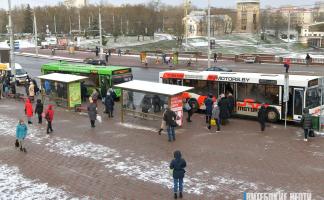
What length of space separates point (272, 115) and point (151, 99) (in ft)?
18.4

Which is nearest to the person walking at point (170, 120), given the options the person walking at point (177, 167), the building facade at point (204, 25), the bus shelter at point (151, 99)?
the bus shelter at point (151, 99)

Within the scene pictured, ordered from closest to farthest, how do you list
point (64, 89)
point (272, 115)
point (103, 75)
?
point (272, 115)
point (64, 89)
point (103, 75)

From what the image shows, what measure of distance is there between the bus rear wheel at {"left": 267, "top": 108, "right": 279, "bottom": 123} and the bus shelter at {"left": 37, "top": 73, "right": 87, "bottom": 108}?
10.5 meters

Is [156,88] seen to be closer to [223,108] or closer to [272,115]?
[223,108]

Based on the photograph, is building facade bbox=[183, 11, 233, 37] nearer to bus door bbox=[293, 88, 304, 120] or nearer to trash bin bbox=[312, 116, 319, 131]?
bus door bbox=[293, 88, 304, 120]

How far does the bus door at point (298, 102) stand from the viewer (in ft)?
65.1

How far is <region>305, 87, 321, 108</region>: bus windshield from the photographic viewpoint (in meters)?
19.9

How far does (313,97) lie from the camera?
2019 centimetres

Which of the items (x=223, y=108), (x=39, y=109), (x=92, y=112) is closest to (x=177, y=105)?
(x=223, y=108)

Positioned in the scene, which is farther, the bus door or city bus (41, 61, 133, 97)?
city bus (41, 61, 133, 97)

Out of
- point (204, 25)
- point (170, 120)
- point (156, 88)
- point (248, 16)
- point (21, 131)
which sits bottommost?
point (21, 131)

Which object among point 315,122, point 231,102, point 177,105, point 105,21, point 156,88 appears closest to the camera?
point 315,122

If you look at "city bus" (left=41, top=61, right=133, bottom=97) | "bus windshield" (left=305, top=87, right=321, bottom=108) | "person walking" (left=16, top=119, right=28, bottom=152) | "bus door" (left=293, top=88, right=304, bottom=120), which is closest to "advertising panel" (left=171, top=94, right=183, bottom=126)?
"bus door" (left=293, top=88, right=304, bottom=120)

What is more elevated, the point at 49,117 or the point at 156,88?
the point at 156,88
